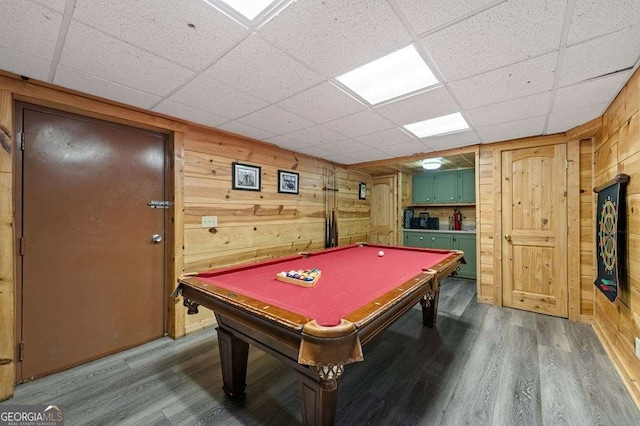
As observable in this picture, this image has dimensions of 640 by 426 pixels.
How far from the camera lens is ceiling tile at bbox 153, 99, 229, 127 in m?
2.17

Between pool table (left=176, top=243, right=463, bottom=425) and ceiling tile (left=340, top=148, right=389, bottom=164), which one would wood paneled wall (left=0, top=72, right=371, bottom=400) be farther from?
pool table (left=176, top=243, right=463, bottom=425)

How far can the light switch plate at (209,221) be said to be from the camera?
277 cm

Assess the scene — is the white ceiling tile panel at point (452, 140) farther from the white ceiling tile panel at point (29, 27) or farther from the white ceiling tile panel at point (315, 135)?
the white ceiling tile panel at point (29, 27)

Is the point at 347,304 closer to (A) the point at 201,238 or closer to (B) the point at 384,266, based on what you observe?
(B) the point at 384,266

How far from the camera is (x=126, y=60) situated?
1.52 metres

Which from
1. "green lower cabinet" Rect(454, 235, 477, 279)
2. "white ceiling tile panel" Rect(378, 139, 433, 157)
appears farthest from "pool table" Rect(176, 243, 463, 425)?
"green lower cabinet" Rect(454, 235, 477, 279)

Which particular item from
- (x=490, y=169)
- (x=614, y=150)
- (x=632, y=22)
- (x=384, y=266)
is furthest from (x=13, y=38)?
(x=490, y=169)

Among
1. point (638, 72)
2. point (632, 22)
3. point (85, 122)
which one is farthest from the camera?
point (85, 122)

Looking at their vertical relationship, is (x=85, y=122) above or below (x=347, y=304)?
above

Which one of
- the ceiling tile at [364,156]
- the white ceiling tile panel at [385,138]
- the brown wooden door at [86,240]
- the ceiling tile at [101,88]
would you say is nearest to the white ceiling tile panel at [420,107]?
the white ceiling tile panel at [385,138]

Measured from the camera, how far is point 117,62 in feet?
5.05

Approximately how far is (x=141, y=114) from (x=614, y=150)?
4031mm

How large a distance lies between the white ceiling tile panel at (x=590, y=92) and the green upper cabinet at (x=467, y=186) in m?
2.75

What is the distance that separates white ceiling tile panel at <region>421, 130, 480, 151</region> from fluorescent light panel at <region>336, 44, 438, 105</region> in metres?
1.41
